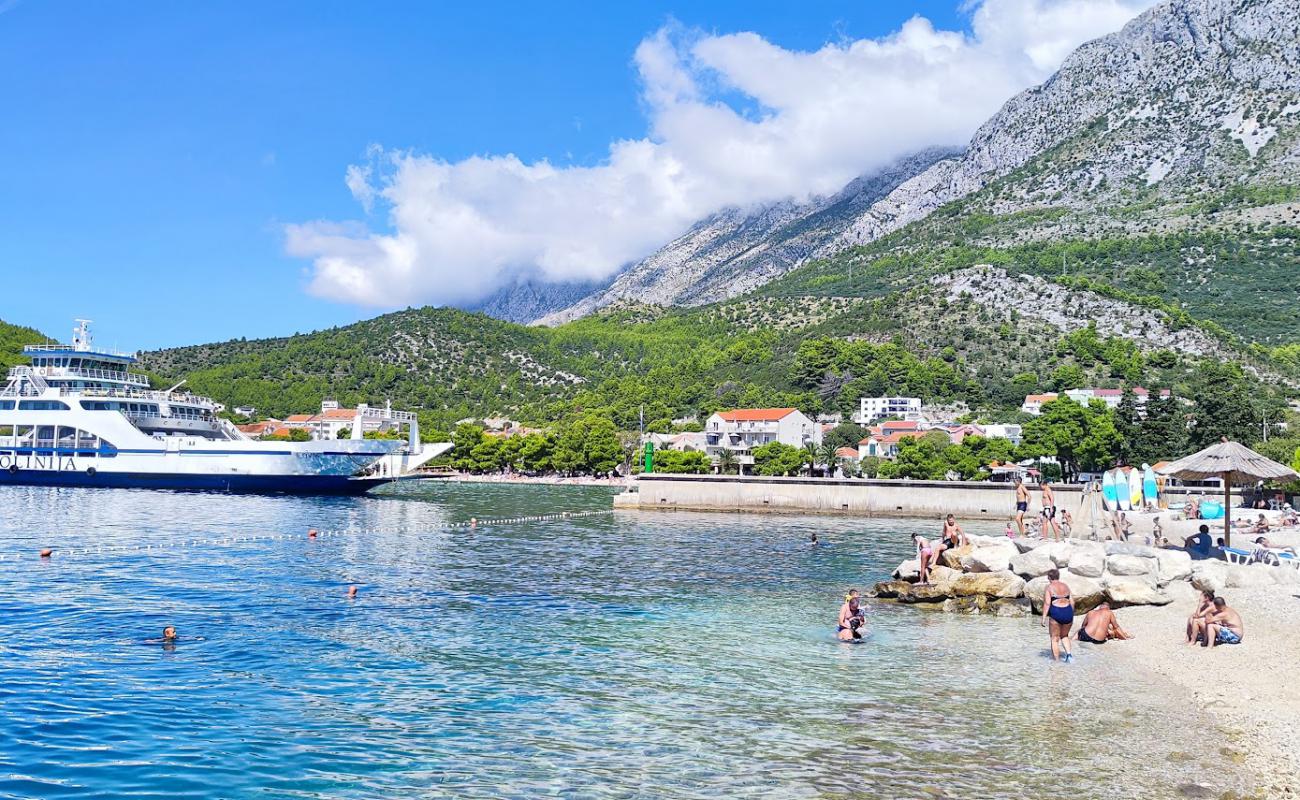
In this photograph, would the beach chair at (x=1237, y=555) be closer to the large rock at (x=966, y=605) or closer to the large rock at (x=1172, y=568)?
the large rock at (x=1172, y=568)

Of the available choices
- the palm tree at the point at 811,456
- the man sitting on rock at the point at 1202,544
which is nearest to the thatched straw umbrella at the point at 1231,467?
the man sitting on rock at the point at 1202,544

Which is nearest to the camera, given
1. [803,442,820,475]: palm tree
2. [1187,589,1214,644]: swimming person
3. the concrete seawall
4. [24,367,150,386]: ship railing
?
[1187,589,1214,644]: swimming person

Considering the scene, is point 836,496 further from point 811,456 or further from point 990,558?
point 811,456

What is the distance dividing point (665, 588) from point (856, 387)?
110 meters

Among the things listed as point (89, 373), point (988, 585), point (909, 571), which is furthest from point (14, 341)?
point (988, 585)

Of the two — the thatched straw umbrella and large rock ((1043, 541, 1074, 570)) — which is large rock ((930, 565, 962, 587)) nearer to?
large rock ((1043, 541, 1074, 570))

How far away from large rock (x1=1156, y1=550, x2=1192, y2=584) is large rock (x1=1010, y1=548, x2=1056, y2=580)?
7.64ft

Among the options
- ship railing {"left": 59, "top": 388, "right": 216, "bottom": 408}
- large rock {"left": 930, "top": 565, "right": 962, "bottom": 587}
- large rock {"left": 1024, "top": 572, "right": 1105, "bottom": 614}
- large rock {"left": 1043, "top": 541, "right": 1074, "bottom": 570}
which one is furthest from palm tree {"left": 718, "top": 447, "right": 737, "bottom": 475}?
large rock {"left": 1024, "top": 572, "right": 1105, "bottom": 614}

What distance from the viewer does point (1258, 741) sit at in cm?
→ 1229

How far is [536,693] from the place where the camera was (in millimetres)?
14883

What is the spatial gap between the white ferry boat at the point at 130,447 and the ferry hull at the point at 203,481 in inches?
2.7

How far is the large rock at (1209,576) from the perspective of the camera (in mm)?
22109

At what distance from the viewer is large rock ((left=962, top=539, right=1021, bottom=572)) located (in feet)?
82.1

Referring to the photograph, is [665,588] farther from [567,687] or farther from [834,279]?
[834,279]
